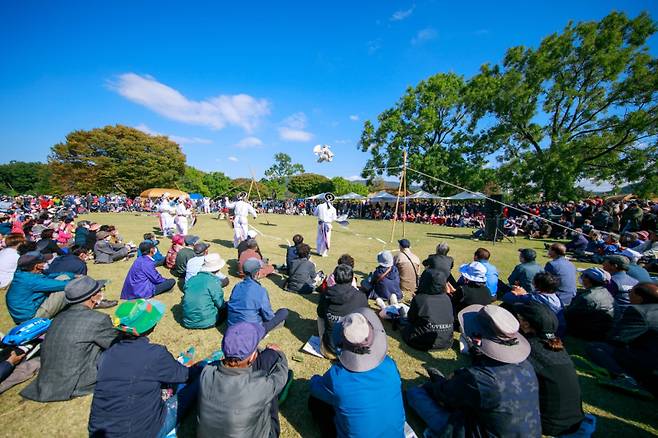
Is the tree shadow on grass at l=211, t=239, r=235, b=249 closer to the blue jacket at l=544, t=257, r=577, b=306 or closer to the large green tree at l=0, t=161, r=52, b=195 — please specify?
the blue jacket at l=544, t=257, r=577, b=306

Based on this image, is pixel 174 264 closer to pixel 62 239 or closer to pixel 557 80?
pixel 62 239

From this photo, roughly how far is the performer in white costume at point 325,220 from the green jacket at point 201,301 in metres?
5.12

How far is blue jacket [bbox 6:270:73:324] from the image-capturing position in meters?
3.78

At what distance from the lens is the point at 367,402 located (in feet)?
6.27

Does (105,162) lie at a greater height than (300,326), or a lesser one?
greater

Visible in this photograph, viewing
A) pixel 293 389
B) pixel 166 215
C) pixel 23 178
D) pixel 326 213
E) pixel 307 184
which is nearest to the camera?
pixel 293 389

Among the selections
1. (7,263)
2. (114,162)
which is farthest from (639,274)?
(114,162)

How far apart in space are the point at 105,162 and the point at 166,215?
3853 cm

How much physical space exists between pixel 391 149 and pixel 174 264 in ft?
87.4

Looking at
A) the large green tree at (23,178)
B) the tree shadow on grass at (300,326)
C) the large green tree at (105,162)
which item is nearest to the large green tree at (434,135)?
the tree shadow on grass at (300,326)

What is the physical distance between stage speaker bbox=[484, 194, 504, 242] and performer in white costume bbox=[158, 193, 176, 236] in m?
15.6

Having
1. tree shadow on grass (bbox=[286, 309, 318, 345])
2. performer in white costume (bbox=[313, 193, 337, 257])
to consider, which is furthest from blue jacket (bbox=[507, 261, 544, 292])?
performer in white costume (bbox=[313, 193, 337, 257])

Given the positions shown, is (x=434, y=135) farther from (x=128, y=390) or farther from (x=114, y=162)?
(x=114, y=162)

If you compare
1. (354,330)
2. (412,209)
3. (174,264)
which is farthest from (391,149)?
(354,330)
